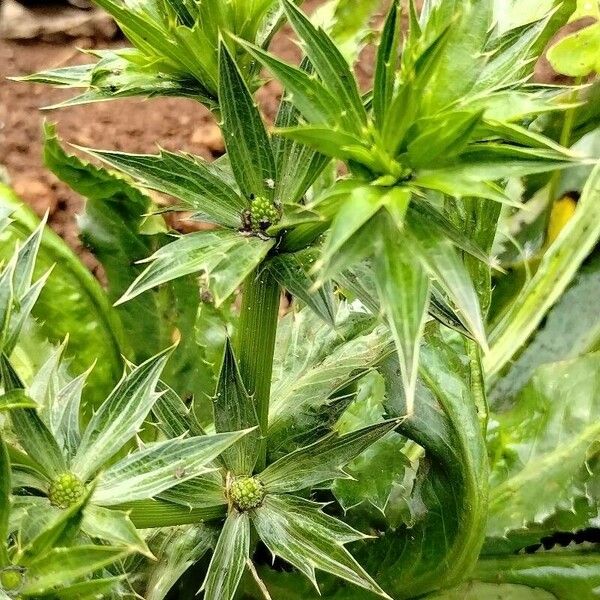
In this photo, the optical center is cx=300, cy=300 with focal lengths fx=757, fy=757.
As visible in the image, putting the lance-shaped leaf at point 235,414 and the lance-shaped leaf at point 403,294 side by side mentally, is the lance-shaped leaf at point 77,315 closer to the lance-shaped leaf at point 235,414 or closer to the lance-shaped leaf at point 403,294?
the lance-shaped leaf at point 235,414

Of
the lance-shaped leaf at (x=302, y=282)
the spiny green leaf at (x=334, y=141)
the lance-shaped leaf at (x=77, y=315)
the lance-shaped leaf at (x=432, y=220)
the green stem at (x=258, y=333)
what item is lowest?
the lance-shaped leaf at (x=77, y=315)

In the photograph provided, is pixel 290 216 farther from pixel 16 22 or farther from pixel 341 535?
pixel 16 22

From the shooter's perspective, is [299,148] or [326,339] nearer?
[299,148]

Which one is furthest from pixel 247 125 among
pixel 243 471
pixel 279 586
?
pixel 279 586

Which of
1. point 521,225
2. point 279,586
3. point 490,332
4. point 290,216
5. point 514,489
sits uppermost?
point 290,216

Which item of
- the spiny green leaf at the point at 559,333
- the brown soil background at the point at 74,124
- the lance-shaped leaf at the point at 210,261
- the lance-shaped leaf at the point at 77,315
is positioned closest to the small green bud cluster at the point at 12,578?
the lance-shaped leaf at the point at 210,261

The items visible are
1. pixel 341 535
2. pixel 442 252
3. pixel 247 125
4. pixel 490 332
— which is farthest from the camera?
pixel 490 332

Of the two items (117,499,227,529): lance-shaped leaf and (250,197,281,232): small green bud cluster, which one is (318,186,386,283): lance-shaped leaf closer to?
(250,197,281,232): small green bud cluster
